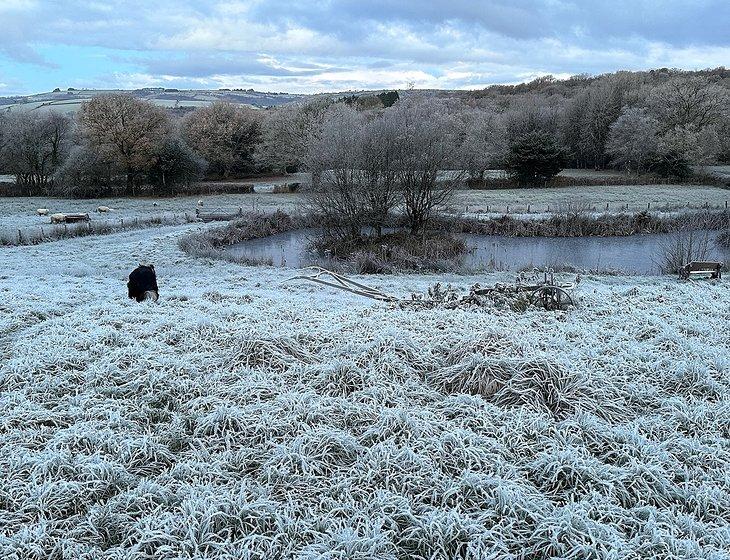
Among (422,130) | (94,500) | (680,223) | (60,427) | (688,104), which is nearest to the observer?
(94,500)

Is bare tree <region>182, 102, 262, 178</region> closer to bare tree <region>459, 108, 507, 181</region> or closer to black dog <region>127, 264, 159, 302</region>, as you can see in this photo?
bare tree <region>459, 108, 507, 181</region>

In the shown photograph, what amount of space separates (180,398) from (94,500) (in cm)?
142

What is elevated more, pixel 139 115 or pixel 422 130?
pixel 139 115

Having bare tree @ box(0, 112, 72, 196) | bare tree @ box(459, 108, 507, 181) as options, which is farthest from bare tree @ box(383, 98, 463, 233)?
bare tree @ box(0, 112, 72, 196)

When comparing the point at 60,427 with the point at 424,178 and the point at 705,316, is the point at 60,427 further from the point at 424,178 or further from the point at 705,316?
the point at 424,178

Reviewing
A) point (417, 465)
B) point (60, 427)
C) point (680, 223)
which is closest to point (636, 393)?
point (417, 465)

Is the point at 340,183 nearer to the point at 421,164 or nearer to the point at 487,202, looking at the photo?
the point at 421,164

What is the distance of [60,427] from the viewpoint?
4.93 metres

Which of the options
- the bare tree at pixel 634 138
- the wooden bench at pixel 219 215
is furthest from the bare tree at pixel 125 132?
the bare tree at pixel 634 138

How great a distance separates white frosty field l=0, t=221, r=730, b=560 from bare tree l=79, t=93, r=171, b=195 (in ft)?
117

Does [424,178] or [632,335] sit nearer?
[632,335]

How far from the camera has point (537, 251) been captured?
23.8 m

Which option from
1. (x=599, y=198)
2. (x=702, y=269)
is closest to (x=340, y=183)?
(x=702, y=269)

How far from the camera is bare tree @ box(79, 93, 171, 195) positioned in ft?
131
